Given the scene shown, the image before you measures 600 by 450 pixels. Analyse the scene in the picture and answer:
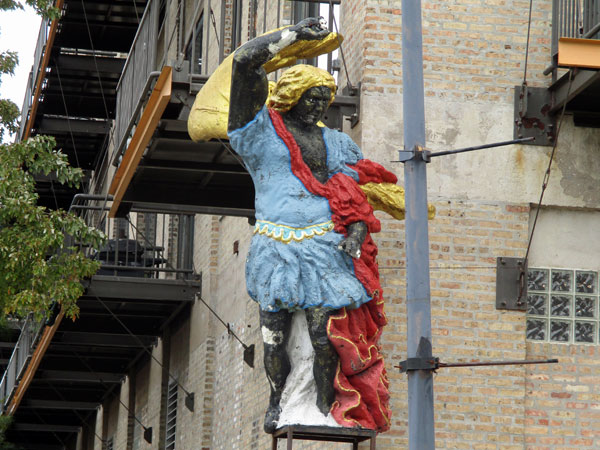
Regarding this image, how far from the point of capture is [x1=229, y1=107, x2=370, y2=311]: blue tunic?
10.3 metres

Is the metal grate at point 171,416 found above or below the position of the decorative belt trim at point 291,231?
above

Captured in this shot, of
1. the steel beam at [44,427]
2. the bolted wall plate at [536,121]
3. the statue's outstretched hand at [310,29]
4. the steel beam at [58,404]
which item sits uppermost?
the steel beam at [44,427]

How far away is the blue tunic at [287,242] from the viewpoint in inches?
405

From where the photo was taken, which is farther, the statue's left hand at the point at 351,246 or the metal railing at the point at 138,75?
the metal railing at the point at 138,75

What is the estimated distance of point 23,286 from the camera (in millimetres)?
15336

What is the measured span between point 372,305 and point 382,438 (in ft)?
5.58

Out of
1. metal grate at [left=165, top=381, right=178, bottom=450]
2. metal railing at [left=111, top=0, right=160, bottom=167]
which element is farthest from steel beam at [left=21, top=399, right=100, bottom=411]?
metal railing at [left=111, top=0, right=160, bottom=167]

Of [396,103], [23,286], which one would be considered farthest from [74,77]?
[396,103]

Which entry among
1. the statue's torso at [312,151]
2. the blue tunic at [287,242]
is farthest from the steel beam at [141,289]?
the blue tunic at [287,242]

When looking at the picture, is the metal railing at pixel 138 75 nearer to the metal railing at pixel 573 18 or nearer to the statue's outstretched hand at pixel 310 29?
the statue's outstretched hand at pixel 310 29

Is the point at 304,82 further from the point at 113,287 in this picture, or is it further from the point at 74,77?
the point at 74,77

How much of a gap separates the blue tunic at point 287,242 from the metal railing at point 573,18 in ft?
10.4

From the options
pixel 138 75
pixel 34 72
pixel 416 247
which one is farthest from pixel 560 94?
pixel 34 72

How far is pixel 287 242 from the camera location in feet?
33.9
